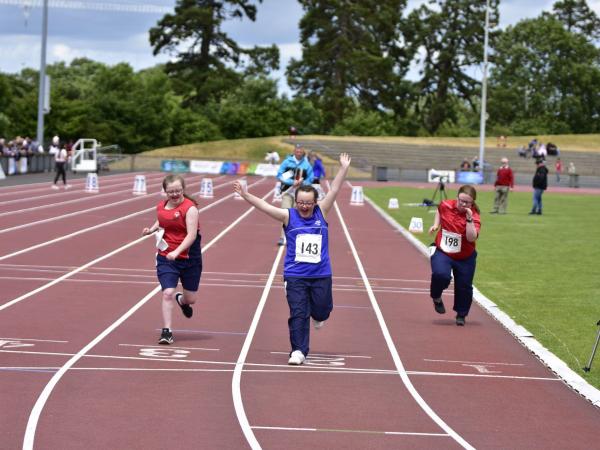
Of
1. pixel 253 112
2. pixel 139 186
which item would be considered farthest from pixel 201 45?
pixel 139 186

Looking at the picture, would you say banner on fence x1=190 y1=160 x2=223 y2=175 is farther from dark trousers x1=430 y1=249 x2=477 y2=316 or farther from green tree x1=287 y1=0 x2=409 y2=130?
dark trousers x1=430 y1=249 x2=477 y2=316

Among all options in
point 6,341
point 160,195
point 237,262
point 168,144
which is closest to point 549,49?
point 168,144

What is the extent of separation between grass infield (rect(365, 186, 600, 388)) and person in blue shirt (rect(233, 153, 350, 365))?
246cm

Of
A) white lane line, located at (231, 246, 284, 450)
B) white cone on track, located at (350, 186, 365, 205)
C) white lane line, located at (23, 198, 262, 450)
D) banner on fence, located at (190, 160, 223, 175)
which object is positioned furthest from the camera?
banner on fence, located at (190, 160, 223, 175)

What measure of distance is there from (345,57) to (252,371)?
4073 inches

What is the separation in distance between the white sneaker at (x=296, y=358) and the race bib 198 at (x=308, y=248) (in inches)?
32.7

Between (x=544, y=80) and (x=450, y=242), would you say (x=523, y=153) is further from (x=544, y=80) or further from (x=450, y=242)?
(x=450, y=242)

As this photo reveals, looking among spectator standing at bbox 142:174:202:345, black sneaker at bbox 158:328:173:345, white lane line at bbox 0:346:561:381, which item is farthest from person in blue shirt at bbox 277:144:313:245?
white lane line at bbox 0:346:561:381

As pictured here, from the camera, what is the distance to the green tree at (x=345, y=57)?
112 meters

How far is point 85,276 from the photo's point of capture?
680 inches

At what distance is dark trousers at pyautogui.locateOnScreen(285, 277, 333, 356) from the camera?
1061 cm

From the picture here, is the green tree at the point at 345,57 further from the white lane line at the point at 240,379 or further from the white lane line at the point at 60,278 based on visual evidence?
the white lane line at the point at 240,379

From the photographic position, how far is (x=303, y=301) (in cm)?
1063

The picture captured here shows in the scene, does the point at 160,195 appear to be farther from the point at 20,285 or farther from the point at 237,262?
the point at 20,285
